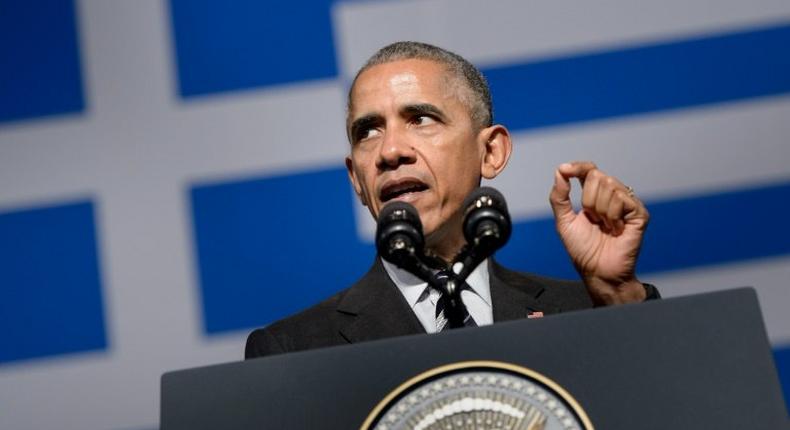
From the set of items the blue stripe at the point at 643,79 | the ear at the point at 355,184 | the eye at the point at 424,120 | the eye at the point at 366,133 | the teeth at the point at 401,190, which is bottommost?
the teeth at the point at 401,190

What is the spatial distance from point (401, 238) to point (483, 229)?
76 millimetres

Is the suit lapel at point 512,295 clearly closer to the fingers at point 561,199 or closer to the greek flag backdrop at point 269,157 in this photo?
the fingers at point 561,199

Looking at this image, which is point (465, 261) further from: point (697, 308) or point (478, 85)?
point (478, 85)

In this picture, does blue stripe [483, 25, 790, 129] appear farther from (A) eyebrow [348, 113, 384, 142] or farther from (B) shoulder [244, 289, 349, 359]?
(B) shoulder [244, 289, 349, 359]

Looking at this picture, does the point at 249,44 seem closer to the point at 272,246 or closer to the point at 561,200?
the point at 272,246

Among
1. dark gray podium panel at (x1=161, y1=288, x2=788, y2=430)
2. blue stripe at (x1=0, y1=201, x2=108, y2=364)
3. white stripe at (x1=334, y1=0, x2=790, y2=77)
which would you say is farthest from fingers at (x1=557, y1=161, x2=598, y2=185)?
blue stripe at (x1=0, y1=201, x2=108, y2=364)

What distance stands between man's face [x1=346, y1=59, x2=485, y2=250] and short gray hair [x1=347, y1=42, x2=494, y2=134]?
0.04 feet

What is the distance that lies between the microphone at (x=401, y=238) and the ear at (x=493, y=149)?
26.5 inches

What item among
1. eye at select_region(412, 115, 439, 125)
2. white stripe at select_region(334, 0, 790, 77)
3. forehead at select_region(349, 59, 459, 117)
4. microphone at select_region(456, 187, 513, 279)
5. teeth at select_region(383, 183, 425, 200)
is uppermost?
white stripe at select_region(334, 0, 790, 77)

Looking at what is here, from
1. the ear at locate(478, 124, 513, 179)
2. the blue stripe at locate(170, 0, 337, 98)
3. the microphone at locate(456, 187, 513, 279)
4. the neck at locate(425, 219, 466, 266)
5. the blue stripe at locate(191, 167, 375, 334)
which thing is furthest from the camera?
the blue stripe at locate(170, 0, 337, 98)

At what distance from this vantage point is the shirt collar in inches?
65.4

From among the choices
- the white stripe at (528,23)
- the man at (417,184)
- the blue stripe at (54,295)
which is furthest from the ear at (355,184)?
the blue stripe at (54,295)

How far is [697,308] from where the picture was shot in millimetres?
1053

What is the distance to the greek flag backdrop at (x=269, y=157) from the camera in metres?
2.38
